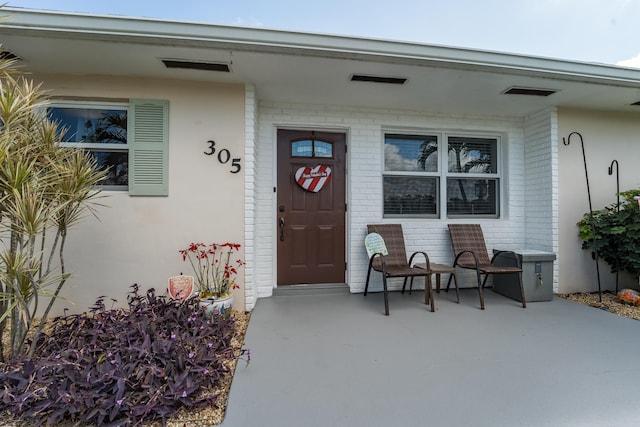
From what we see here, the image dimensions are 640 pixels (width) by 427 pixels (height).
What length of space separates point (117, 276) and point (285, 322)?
69.7 inches

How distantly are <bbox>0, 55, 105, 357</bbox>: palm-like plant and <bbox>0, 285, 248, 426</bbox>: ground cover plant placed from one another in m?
0.32

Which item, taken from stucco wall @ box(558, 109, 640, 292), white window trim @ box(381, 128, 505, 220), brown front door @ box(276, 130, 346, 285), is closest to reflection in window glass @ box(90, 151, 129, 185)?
brown front door @ box(276, 130, 346, 285)

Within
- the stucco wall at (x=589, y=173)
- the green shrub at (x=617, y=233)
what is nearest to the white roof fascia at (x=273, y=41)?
the stucco wall at (x=589, y=173)

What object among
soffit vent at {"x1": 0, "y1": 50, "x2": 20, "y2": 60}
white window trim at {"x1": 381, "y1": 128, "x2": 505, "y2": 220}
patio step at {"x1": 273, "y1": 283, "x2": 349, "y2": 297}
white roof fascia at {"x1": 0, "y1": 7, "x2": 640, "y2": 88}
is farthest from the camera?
white window trim at {"x1": 381, "y1": 128, "x2": 505, "y2": 220}

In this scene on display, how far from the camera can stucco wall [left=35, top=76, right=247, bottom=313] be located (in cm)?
289

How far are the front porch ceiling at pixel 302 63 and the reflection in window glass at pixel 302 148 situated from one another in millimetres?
500

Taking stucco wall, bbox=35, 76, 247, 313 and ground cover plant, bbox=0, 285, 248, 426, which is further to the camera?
stucco wall, bbox=35, 76, 247, 313

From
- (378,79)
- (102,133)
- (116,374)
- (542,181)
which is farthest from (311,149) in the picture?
(542,181)

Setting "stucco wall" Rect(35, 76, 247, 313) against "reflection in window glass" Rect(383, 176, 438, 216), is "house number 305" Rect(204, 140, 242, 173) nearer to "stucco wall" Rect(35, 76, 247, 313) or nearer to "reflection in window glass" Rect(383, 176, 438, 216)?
"stucco wall" Rect(35, 76, 247, 313)

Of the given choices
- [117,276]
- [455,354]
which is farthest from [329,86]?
[117,276]

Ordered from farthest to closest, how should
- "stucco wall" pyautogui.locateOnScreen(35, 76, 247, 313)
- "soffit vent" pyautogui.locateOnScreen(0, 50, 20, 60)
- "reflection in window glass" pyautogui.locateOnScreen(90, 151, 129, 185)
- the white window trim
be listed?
1. the white window trim
2. "reflection in window glass" pyautogui.locateOnScreen(90, 151, 129, 185)
3. "stucco wall" pyautogui.locateOnScreen(35, 76, 247, 313)
4. "soffit vent" pyautogui.locateOnScreen(0, 50, 20, 60)

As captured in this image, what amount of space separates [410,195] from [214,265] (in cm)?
266

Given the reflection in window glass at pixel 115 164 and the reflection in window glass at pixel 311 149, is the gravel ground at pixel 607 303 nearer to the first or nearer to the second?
the reflection in window glass at pixel 311 149

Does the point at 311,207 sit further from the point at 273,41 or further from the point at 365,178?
the point at 273,41
